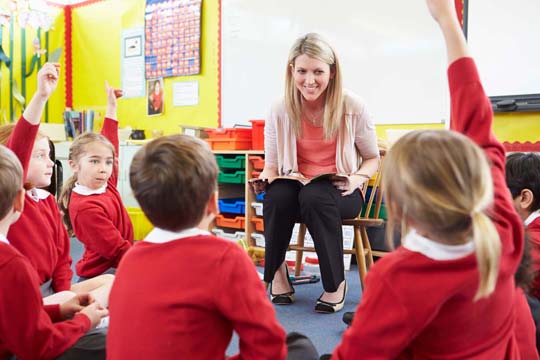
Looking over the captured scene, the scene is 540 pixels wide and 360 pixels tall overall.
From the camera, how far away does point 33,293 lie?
0.90 metres

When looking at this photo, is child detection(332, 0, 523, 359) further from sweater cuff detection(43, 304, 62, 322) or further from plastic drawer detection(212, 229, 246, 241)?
plastic drawer detection(212, 229, 246, 241)

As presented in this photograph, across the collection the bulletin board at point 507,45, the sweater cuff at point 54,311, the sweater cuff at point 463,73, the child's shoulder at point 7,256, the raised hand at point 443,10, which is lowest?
the sweater cuff at point 54,311

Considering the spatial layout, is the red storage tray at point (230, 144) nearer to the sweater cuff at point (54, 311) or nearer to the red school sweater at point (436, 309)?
the sweater cuff at point (54, 311)

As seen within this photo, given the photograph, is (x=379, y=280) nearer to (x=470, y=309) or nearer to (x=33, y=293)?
(x=470, y=309)

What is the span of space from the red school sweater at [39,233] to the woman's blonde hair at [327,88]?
934mm

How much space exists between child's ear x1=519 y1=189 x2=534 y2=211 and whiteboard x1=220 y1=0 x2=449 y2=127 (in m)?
1.53

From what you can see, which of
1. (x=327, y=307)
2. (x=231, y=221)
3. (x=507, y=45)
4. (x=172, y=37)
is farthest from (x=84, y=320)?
(x=172, y=37)

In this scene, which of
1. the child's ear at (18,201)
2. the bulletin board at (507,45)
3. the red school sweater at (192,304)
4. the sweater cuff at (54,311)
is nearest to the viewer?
the red school sweater at (192,304)

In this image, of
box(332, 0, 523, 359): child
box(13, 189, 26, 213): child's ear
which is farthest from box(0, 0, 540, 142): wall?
box(332, 0, 523, 359): child

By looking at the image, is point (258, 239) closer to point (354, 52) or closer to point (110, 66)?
point (354, 52)

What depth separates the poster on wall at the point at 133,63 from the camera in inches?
163

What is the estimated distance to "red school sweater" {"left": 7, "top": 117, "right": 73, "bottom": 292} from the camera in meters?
1.25

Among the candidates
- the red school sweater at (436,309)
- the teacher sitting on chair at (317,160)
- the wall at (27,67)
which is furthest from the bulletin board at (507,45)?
the wall at (27,67)

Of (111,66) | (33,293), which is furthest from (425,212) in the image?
(111,66)
